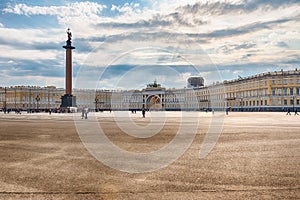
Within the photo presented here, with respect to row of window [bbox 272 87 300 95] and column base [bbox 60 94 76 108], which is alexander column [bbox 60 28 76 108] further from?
row of window [bbox 272 87 300 95]

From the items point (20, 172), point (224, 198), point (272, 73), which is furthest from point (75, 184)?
point (272, 73)

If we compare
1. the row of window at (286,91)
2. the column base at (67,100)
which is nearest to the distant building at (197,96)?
the row of window at (286,91)

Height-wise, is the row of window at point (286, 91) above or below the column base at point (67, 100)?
above

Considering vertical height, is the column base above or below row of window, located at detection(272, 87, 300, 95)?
below

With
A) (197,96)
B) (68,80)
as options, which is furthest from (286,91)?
(68,80)

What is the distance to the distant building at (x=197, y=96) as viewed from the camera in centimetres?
9275

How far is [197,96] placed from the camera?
143 m

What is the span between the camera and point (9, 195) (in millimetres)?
6531

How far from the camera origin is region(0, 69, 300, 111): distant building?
92750 millimetres

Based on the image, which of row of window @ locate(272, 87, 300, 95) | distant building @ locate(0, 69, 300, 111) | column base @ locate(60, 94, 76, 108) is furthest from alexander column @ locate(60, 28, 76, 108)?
row of window @ locate(272, 87, 300, 95)

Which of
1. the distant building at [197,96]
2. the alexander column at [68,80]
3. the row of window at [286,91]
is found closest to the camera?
the alexander column at [68,80]

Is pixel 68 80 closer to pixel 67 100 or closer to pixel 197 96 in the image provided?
pixel 67 100

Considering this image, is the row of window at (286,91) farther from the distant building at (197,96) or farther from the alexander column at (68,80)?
the alexander column at (68,80)

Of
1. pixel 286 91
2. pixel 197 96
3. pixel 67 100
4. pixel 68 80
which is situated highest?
pixel 68 80
